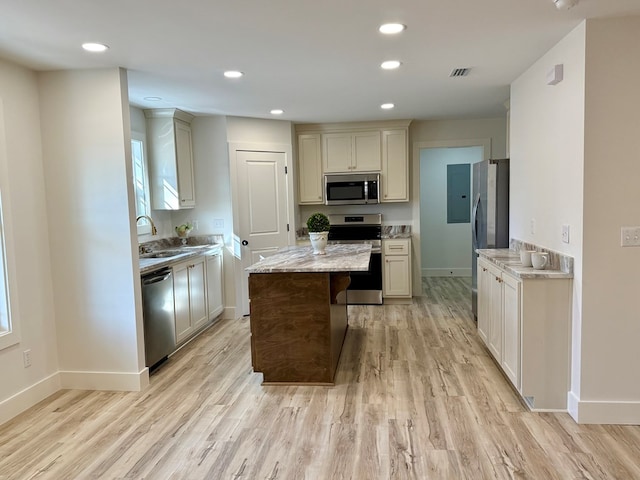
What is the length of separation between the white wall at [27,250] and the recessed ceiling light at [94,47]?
0.68 meters

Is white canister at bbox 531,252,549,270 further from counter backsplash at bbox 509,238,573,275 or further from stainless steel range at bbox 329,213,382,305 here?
stainless steel range at bbox 329,213,382,305

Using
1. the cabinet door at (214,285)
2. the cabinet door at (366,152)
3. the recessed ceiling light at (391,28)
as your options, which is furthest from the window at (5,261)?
the cabinet door at (366,152)

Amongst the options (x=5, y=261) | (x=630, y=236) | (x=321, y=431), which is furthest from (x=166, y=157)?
(x=630, y=236)

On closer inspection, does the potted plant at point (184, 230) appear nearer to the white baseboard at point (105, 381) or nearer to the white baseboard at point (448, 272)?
the white baseboard at point (105, 381)

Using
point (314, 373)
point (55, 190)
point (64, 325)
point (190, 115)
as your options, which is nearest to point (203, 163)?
point (190, 115)

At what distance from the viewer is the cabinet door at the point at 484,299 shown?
3.73m

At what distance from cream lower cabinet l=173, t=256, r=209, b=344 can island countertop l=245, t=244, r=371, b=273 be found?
0.95 metres

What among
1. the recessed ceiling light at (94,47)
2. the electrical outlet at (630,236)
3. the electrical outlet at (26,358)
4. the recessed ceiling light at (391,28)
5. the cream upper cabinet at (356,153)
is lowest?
the electrical outlet at (26,358)

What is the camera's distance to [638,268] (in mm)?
2609

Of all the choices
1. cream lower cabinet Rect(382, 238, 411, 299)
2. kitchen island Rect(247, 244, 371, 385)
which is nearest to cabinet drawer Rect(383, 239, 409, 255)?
cream lower cabinet Rect(382, 238, 411, 299)

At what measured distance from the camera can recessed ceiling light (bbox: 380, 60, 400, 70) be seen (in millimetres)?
3281

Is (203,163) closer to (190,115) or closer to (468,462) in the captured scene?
(190,115)

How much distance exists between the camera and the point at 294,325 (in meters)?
3.35

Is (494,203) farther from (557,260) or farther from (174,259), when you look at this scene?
(174,259)
